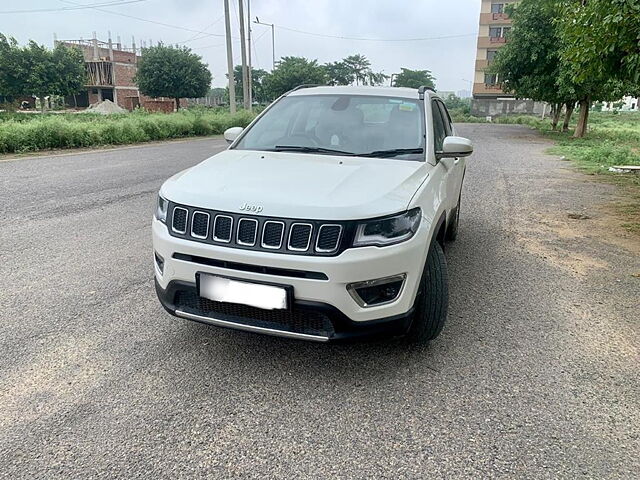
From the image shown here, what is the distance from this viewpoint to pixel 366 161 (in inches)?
127

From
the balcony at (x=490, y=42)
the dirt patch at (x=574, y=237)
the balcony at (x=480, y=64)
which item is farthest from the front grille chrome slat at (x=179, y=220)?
the balcony at (x=490, y=42)

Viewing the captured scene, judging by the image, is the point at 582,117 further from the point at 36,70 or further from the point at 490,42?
the point at 490,42

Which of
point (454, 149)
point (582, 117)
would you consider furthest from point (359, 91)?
point (582, 117)

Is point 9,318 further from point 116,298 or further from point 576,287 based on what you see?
point 576,287

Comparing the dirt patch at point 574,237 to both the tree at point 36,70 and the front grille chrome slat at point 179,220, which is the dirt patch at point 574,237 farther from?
the tree at point 36,70

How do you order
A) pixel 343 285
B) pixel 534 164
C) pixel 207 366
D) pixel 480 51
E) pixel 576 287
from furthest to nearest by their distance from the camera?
1. pixel 480 51
2. pixel 534 164
3. pixel 576 287
4. pixel 207 366
5. pixel 343 285

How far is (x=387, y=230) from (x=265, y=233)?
634 mm

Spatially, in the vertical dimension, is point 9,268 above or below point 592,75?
below

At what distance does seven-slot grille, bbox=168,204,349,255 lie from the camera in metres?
2.40

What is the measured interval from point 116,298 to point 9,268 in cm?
139

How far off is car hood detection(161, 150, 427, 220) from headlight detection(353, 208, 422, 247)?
0.16ft

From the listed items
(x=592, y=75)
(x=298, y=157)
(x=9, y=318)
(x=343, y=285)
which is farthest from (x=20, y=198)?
(x=592, y=75)

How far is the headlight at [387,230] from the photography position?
2434 mm

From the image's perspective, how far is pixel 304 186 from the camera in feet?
8.78
